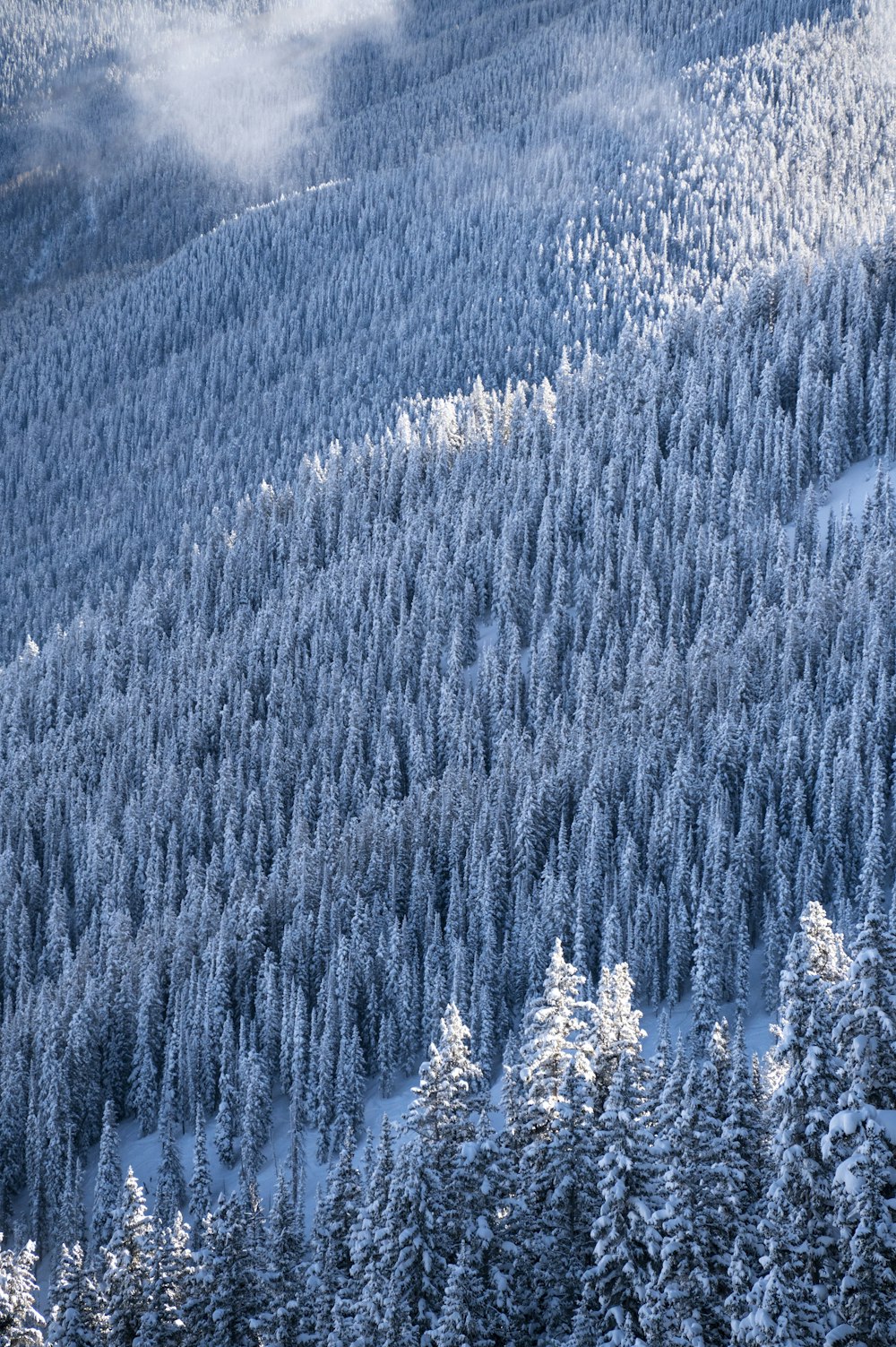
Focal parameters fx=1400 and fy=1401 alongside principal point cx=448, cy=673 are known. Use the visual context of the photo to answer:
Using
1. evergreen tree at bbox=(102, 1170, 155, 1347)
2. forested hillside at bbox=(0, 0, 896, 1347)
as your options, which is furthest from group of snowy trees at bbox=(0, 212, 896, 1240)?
evergreen tree at bbox=(102, 1170, 155, 1347)

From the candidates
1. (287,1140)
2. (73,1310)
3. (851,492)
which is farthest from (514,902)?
(851,492)

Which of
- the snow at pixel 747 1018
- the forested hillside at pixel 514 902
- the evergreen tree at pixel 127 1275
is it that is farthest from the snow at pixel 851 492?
the evergreen tree at pixel 127 1275

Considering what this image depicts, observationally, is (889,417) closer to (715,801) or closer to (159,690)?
(715,801)

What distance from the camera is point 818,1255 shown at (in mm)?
31719

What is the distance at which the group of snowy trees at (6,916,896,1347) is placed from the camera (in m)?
30.9

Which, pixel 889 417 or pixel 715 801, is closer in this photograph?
pixel 715 801

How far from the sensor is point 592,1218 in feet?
148

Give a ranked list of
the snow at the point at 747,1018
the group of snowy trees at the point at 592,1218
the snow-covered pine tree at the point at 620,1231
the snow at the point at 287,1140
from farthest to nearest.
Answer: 1. the snow at the point at 287,1140
2. the snow at the point at 747,1018
3. the snow-covered pine tree at the point at 620,1231
4. the group of snowy trees at the point at 592,1218

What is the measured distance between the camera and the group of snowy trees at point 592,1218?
101 ft

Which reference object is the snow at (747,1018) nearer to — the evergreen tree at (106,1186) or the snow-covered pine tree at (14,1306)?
the evergreen tree at (106,1186)

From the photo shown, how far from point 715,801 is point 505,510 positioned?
8372cm

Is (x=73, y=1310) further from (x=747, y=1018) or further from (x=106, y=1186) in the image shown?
(x=747, y=1018)

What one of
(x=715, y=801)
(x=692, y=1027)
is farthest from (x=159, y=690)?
(x=692, y=1027)

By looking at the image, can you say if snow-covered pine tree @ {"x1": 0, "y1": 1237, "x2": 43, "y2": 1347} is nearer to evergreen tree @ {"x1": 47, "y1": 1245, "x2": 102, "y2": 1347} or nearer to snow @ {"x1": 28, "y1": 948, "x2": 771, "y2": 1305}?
evergreen tree @ {"x1": 47, "y1": 1245, "x2": 102, "y2": 1347}
